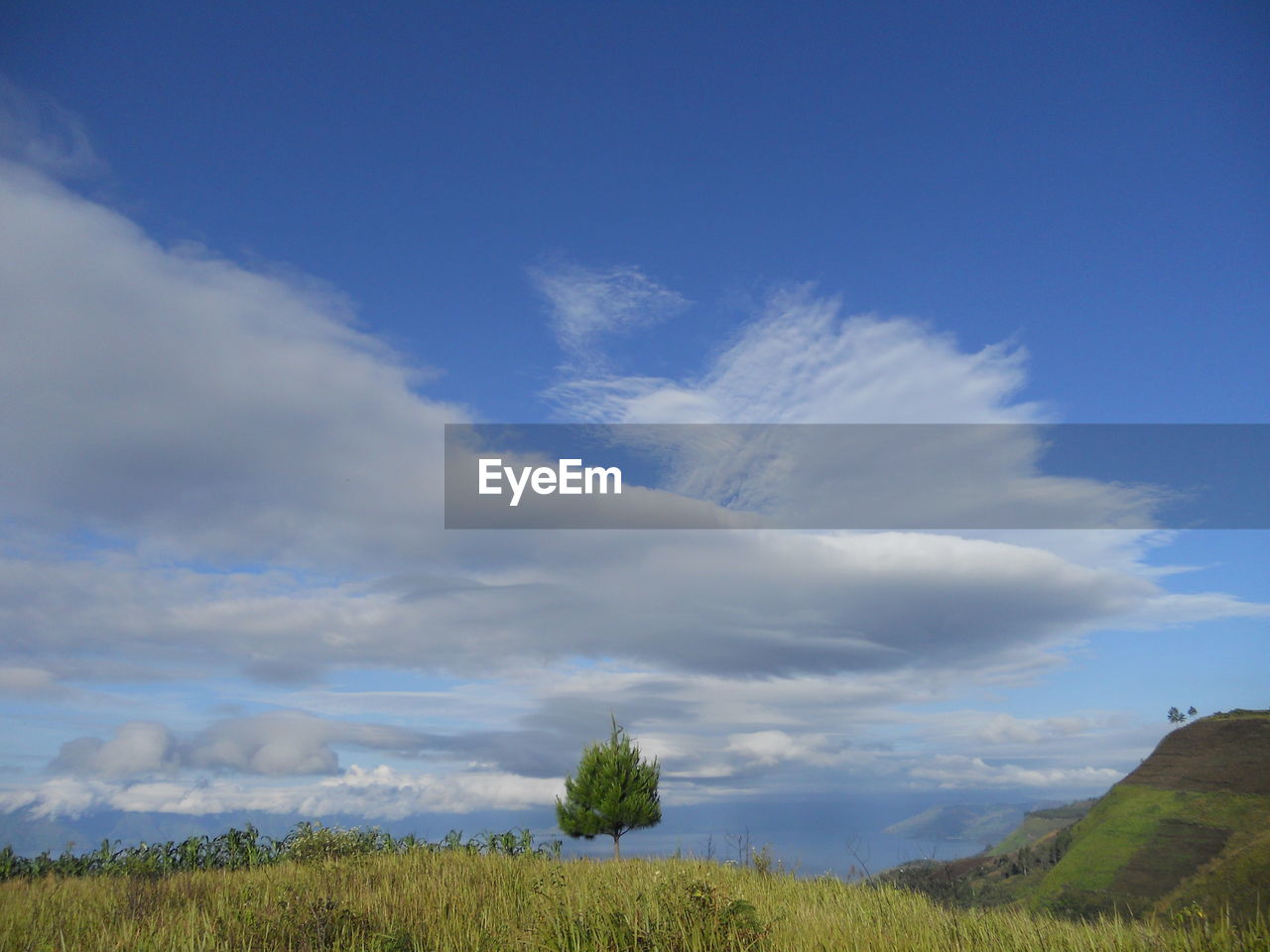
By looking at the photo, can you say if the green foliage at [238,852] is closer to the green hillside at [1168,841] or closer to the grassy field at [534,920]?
the grassy field at [534,920]

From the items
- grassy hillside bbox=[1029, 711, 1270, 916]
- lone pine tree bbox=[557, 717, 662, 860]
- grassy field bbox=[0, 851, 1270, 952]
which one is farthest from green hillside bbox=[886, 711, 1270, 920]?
grassy field bbox=[0, 851, 1270, 952]

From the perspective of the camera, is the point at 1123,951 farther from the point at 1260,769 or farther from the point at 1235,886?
the point at 1260,769

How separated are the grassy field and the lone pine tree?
14.2 meters

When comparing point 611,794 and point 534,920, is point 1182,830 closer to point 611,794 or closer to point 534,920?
point 611,794

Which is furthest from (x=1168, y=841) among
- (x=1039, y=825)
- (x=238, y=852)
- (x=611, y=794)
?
(x=238, y=852)

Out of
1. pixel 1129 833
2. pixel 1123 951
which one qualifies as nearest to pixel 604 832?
pixel 1123 951

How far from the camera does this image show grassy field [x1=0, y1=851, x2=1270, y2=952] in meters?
8.39

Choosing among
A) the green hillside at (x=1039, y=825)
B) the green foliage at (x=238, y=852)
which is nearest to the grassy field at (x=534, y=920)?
the green foliage at (x=238, y=852)

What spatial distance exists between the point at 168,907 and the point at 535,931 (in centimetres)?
590

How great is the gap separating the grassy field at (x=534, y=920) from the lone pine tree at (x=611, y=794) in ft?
46.5

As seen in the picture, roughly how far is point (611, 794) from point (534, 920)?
1834 cm

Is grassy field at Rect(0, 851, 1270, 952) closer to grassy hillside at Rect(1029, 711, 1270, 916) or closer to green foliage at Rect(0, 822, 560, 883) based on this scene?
green foliage at Rect(0, 822, 560, 883)

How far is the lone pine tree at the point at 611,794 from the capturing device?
26953 mm

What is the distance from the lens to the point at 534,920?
939 cm
